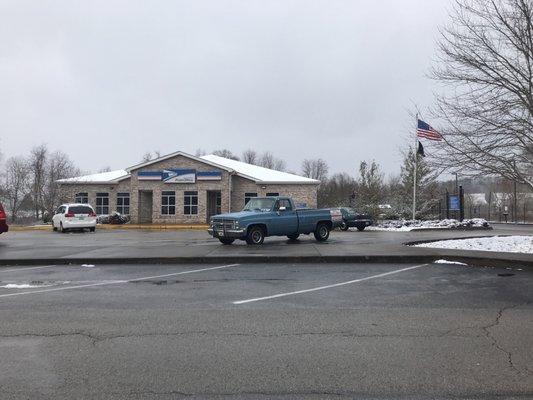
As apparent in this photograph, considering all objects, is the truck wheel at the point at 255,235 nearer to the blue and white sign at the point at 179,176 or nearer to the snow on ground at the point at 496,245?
the snow on ground at the point at 496,245

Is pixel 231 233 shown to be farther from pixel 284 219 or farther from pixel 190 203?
pixel 190 203

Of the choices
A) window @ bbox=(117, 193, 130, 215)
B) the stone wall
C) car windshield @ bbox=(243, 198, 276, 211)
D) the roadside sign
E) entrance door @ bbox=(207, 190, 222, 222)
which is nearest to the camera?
car windshield @ bbox=(243, 198, 276, 211)

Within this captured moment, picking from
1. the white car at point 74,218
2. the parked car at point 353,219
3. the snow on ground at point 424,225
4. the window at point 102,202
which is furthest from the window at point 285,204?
the window at point 102,202

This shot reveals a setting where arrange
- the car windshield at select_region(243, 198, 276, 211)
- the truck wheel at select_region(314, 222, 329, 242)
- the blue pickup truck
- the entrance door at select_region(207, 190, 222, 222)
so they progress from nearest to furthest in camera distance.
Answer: the blue pickup truck, the car windshield at select_region(243, 198, 276, 211), the truck wheel at select_region(314, 222, 329, 242), the entrance door at select_region(207, 190, 222, 222)

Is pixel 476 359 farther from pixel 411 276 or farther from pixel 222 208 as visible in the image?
pixel 222 208

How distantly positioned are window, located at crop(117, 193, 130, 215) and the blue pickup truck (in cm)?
2933

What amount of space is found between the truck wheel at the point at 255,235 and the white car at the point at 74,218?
1718cm

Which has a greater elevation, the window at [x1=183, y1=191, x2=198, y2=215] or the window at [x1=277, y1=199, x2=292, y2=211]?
the window at [x1=183, y1=191, x2=198, y2=215]

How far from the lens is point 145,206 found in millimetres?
45344

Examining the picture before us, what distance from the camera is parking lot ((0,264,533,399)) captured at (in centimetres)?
445

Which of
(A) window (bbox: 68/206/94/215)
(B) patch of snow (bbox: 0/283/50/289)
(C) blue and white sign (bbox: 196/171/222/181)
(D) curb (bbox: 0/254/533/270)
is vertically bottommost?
(B) patch of snow (bbox: 0/283/50/289)

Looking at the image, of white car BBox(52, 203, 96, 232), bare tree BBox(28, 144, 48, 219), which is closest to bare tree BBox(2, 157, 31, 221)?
bare tree BBox(28, 144, 48, 219)

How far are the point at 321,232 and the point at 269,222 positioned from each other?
8.58 ft

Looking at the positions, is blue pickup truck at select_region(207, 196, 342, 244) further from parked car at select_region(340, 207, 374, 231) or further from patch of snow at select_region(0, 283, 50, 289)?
parked car at select_region(340, 207, 374, 231)
